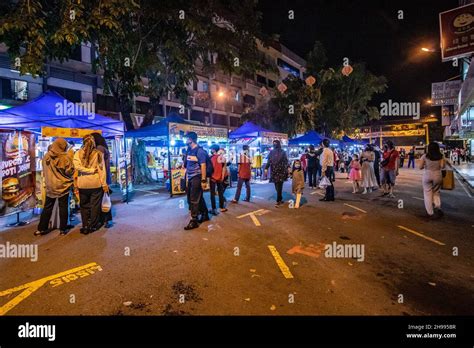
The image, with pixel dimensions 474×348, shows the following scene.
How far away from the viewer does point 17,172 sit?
6484 mm

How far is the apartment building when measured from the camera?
56.2ft

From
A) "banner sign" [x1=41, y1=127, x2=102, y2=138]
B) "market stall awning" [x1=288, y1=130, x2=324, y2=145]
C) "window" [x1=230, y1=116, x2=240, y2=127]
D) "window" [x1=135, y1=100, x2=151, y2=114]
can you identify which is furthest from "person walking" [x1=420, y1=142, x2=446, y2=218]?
"window" [x1=230, y1=116, x2=240, y2=127]

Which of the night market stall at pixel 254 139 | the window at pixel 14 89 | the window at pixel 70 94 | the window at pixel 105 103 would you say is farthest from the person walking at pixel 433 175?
the window at pixel 105 103

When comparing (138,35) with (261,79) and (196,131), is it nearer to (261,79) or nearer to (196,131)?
(196,131)

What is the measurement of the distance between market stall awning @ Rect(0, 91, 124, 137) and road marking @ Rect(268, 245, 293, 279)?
22.1 feet

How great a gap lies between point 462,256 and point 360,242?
4.96 feet

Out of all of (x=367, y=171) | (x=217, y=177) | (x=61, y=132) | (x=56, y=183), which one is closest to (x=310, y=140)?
(x=367, y=171)

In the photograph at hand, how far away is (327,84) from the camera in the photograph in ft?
99.1

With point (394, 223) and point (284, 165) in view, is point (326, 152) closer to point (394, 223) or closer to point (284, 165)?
point (284, 165)

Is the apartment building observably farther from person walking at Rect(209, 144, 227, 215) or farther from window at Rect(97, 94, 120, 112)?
person walking at Rect(209, 144, 227, 215)

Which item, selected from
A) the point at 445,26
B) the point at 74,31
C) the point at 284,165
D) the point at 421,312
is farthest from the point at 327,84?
the point at 421,312

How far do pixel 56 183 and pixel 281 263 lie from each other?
4.87 meters

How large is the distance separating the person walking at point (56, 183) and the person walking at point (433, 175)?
835 cm
